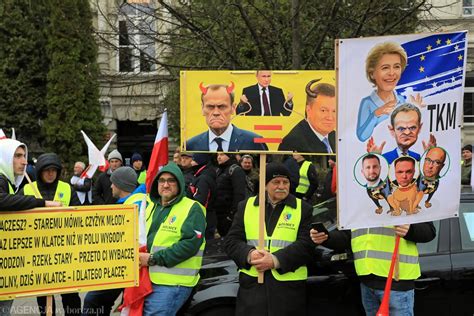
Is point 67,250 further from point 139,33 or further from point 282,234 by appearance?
point 139,33

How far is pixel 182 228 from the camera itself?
4805 millimetres

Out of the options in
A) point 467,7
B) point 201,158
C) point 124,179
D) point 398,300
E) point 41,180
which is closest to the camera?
point 398,300

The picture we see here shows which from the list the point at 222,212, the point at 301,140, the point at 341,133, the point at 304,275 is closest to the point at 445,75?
the point at 341,133

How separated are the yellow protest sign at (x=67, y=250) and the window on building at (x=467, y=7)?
56.2ft

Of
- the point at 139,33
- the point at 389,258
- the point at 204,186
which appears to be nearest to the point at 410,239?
the point at 389,258

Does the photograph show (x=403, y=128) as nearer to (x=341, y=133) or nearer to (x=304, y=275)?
(x=341, y=133)

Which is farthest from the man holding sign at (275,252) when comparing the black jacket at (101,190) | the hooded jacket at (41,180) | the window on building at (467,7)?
the window on building at (467,7)

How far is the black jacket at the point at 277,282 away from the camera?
4.59 metres

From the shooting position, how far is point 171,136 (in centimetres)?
1747

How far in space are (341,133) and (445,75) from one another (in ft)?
2.64

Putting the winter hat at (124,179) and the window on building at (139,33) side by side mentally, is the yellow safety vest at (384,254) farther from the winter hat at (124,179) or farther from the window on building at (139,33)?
the window on building at (139,33)

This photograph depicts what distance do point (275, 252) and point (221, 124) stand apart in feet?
3.61

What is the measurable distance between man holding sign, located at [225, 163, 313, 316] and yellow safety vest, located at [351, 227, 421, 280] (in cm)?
45

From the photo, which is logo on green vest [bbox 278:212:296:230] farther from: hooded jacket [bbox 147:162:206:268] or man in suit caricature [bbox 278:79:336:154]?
hooded jacket [bbox 147:162:206:268]
